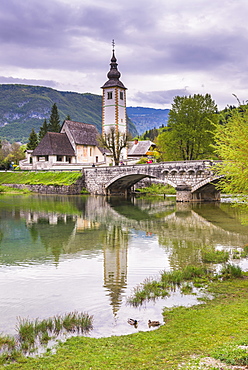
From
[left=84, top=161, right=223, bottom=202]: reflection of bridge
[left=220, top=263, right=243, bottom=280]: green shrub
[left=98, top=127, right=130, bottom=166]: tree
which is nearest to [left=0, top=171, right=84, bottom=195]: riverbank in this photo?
[left=84, top=161, right=223, bottom=202]: reflection of bridge

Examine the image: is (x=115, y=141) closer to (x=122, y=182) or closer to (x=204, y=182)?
(x=122, y=182)

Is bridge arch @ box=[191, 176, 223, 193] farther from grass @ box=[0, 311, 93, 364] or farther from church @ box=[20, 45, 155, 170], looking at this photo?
grass @ box=[0, 311, 93, 364]

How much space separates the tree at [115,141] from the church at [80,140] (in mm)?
2448

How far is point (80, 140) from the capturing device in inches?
3120

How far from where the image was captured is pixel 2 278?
49.8ft

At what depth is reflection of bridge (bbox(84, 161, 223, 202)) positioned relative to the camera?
45062mm

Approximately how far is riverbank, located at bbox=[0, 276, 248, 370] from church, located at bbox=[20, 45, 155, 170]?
6096 centimetres

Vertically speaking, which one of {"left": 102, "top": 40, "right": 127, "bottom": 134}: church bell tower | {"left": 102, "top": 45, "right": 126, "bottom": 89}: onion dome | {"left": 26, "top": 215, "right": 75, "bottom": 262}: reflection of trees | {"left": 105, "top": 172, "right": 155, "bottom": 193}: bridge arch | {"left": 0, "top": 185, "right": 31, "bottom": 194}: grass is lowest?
{"left": 26, "top": 215, "right": 75, "bottom": 262}: reflection of trees

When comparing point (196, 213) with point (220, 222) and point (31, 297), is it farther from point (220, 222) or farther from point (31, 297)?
point (31, 297)

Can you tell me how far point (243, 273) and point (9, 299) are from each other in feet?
28.7

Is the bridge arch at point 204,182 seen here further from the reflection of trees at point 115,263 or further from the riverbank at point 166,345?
the riverbank at point 166,345

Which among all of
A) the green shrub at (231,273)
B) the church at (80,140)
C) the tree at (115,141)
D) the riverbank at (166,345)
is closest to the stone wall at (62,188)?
the church at (80,140)

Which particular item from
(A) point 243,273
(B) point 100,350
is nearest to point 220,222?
(A) point 243,273

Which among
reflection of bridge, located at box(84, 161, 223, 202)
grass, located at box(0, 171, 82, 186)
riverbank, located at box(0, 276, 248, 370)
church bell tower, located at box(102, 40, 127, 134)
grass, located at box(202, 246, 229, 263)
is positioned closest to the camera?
riverbank, located at box(0, 276, 248, 370)
